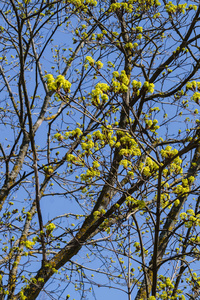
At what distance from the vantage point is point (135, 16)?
263 inches

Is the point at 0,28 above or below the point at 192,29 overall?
above

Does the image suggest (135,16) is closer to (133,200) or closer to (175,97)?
(175,97)

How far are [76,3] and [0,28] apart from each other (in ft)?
6.77

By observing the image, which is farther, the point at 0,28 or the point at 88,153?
the point at 0,28

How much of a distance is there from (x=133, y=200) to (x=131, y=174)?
0.30 m

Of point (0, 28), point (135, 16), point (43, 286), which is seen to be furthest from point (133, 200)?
point (0, 28)

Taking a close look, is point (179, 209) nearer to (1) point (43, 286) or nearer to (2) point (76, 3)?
(1) point (43, 286)

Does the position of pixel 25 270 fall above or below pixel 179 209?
below

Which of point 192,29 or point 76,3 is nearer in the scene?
point 192,29

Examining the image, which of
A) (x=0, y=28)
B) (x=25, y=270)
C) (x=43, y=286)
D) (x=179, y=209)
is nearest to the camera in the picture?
(x=43, y=286)

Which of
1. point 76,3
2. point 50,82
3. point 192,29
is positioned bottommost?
point 50,82

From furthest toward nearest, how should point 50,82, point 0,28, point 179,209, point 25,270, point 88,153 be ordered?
point 0,28 → point 179,209 → point 25,270 → point 88,153 → point 50,82

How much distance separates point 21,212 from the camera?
7.06 meters

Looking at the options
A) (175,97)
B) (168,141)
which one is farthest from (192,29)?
(168,141)
